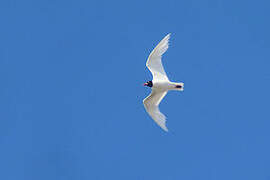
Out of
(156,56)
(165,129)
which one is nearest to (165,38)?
(156,56)

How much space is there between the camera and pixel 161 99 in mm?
74812

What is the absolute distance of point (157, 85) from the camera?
7412cm

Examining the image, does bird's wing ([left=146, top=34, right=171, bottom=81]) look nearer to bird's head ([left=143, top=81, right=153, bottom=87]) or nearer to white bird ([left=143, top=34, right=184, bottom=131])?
white bird ([left=143, top=34, right=184, bottom=131])

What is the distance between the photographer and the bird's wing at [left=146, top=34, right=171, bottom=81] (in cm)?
7275

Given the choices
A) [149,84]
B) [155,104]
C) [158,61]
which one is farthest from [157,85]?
[158,61]

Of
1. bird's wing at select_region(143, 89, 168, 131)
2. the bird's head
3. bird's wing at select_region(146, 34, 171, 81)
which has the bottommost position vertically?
bird's wing at select_region(143, 89, 168, 131)

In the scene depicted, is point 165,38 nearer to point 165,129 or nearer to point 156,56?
point 156,56

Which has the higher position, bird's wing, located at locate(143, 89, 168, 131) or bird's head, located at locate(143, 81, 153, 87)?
bird's head, located at locate(143, 81, 153, 87)

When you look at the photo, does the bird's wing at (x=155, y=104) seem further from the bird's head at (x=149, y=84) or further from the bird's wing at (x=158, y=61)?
the bird's wing at (x=158, y=61)

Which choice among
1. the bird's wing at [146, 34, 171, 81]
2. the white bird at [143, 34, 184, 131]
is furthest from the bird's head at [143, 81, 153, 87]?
the bird's wing at [146, 34, 171, 81]

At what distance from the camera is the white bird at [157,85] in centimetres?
7338

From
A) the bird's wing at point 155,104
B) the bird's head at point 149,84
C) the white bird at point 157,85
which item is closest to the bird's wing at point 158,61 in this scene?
the white bird at point 157,85

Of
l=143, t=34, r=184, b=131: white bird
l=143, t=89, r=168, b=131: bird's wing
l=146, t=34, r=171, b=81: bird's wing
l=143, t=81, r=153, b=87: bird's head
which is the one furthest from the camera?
l=143, t=81, r=153, b=87: bird's head

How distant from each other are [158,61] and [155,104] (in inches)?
127
